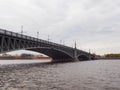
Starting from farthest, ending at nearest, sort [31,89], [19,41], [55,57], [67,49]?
[55,57] < [67,49] < [19,41] < [31,89]

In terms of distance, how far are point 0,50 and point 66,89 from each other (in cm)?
3031

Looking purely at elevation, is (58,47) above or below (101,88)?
above

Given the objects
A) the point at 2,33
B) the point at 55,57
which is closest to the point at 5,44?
the point at 2,33

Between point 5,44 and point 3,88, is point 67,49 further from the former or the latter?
point 3,88

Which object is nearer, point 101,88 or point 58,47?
point 101,88

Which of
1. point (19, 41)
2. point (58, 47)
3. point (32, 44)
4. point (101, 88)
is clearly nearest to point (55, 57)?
point (58, 47)

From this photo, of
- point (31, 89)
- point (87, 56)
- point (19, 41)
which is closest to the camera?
point (31, 89)

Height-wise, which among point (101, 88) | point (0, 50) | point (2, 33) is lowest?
point (101, 88)

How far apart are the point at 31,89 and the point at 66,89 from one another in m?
3.31

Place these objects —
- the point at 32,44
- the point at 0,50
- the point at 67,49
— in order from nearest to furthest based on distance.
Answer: the point at 0,50
the point at 32,44
the point at 67,49

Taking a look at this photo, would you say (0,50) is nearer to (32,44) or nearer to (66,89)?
(32,44)

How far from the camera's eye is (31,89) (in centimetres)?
2020

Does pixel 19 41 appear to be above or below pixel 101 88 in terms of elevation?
above

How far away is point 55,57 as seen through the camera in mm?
131375
